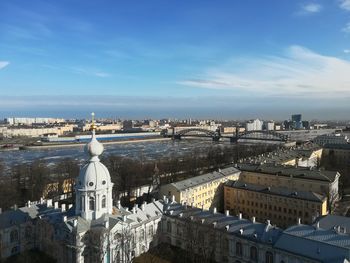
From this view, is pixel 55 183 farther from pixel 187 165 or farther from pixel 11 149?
pixel 11 149

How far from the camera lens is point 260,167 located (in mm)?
38375

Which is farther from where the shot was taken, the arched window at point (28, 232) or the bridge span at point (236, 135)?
the bridge span at point (236, 135)

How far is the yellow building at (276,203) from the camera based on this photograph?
28.0 m

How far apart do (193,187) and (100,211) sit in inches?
502

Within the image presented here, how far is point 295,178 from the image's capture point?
115ft

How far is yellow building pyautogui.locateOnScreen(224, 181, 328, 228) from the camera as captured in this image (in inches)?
1102

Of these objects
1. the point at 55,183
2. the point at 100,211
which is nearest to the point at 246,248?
the point at 100,211

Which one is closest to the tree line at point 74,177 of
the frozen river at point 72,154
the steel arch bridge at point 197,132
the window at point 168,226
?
the window at point 168,226

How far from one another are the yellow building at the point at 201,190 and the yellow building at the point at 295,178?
8.86 ft

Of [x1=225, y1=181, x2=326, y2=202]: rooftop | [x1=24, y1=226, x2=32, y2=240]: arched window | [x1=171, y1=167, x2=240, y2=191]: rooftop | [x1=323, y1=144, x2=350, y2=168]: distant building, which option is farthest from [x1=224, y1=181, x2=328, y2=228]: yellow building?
[x1=323, y1=144, x2=350, y2=168]: distant building

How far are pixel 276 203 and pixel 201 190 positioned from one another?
6.91m

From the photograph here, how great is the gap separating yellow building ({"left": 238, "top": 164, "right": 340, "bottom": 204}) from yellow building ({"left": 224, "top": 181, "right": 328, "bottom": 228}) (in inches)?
87.4

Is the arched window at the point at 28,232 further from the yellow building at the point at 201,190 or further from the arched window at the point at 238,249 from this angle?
the arched window at the point at 238,249

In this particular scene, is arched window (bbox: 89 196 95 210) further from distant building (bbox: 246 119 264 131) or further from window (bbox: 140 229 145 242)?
distant building (bbox: 246 119 264 131)
